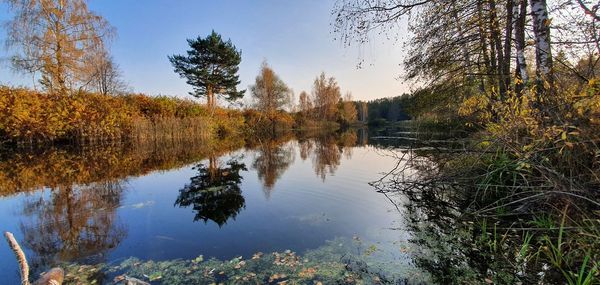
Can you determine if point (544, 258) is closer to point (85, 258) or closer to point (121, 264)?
point (121, 264)

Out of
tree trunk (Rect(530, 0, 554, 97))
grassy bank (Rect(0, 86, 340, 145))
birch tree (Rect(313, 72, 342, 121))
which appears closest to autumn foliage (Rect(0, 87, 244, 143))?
grassy bank (Rect(0, 86, 340, 145))

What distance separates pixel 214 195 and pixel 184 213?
A: 3.69 ft

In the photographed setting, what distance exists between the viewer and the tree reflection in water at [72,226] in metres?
3.24

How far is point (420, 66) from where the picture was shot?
7.34 meters

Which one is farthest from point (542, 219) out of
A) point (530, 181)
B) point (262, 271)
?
point (262, 271)

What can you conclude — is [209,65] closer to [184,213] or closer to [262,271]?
[184,213]

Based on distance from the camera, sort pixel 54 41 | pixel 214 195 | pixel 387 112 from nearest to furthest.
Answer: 1. pixel 214 195
2. pixel 54 41
3. pixel 387 112

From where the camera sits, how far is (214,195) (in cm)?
595

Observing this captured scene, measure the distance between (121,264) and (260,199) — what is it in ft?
9.47

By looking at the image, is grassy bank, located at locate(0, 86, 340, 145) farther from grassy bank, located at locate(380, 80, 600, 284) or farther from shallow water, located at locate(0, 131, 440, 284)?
grassy bank, located at locate(380, 80, 600, 284)

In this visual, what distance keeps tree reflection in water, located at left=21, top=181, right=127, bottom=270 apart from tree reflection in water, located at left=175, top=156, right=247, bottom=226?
117 centimetres

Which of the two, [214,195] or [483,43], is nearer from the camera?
[214,195]

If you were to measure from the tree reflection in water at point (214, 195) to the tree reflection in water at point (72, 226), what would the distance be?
1.17 meters

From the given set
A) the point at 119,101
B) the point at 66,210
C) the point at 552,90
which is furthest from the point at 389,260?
the point at 119,101
